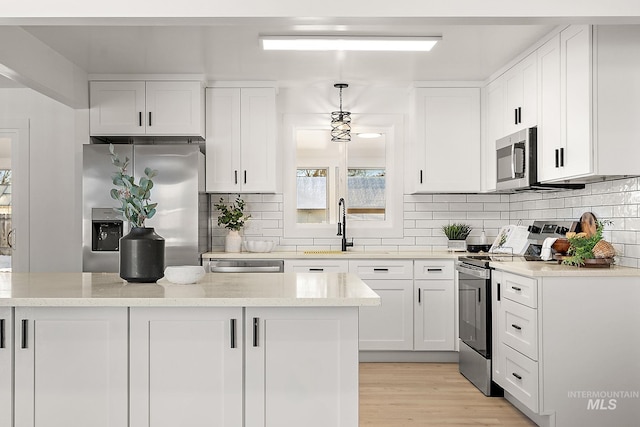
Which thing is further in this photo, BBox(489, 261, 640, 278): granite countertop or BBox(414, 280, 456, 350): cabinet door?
BBox(414, 280, 456, 350): cabinet door

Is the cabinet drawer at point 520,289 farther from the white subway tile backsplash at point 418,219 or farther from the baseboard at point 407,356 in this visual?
the white subway tile backsplash at point 418,219

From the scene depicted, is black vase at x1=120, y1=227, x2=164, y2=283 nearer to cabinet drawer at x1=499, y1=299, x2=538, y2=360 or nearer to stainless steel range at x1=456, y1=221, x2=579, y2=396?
cabinet drawer at x1=499, y1=299, x2=538, y2=360

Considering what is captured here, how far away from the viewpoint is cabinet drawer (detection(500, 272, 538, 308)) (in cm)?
346

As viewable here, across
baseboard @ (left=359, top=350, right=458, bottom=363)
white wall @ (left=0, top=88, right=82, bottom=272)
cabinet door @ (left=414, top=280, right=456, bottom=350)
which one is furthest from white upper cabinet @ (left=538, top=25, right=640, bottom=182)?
white wall @ (left=0, top=88, right=82, bottom=272)

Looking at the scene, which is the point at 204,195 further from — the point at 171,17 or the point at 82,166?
the point at 171,17

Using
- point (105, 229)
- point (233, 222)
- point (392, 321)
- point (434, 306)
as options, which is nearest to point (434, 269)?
point (434, 306)

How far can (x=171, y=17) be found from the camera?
2.87 meters

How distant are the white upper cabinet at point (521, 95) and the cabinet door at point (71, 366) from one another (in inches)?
124

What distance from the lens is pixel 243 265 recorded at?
508 centimetres

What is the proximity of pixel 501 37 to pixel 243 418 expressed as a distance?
307cm

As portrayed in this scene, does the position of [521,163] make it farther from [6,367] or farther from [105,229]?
[6,367]

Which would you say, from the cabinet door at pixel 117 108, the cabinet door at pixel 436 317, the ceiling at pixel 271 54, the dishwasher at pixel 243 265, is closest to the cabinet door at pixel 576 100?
the ceiling at pixel 271 54

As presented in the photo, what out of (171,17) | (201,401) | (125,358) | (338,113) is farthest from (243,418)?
(338,113)

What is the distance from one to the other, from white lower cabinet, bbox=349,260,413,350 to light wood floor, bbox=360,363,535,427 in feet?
0.71
